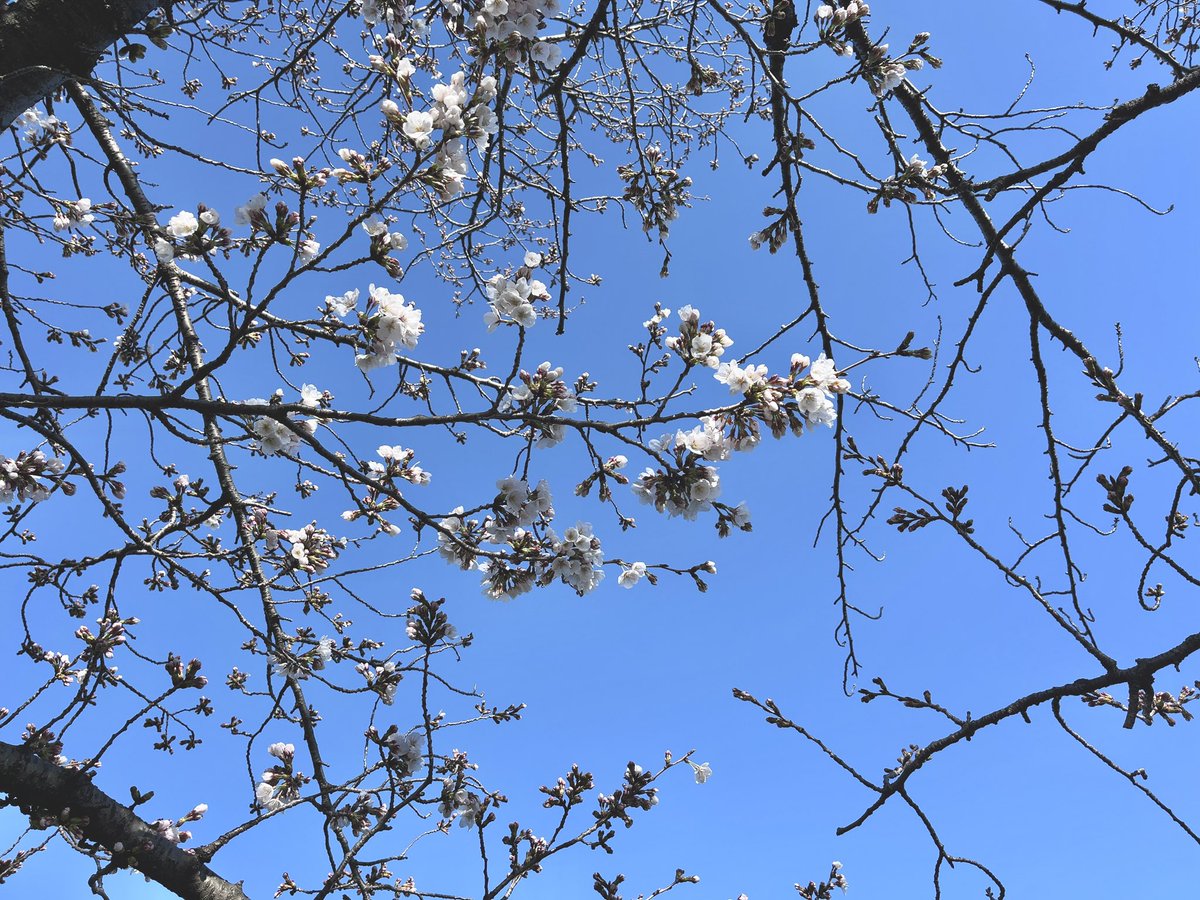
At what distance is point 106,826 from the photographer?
8.45 ft

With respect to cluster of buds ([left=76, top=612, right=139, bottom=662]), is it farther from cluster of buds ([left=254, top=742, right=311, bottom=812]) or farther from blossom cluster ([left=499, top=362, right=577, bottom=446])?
blossom cluster ([left=499, top=362, right=577, bottom=446])

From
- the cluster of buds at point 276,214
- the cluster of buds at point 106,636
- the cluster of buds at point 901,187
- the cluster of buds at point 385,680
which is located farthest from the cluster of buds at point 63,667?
the cluster of buds at point 901,187

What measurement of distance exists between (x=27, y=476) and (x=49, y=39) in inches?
65.6

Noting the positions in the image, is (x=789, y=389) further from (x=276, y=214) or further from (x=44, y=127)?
(x=44, y=127)

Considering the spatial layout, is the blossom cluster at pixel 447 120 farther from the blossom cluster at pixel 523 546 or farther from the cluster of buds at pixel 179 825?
the cluster of buds at pixel 179 825

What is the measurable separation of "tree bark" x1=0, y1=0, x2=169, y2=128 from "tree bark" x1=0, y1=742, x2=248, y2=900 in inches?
98.9

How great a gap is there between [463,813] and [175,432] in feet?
6.17

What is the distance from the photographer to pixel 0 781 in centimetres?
248

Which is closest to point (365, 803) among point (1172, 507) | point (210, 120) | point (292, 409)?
point (292, 409)

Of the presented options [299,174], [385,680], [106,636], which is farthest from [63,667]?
[299,174]

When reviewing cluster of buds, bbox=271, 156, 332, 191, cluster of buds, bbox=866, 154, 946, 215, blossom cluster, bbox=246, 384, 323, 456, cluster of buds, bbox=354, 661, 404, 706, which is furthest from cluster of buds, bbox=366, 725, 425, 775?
cluster of buds, bbox=866, 154, 946, 215

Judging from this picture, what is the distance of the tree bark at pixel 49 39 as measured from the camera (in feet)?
7.89

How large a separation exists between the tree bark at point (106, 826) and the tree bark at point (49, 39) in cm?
251

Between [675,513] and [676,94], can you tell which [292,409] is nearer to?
[675,513]
